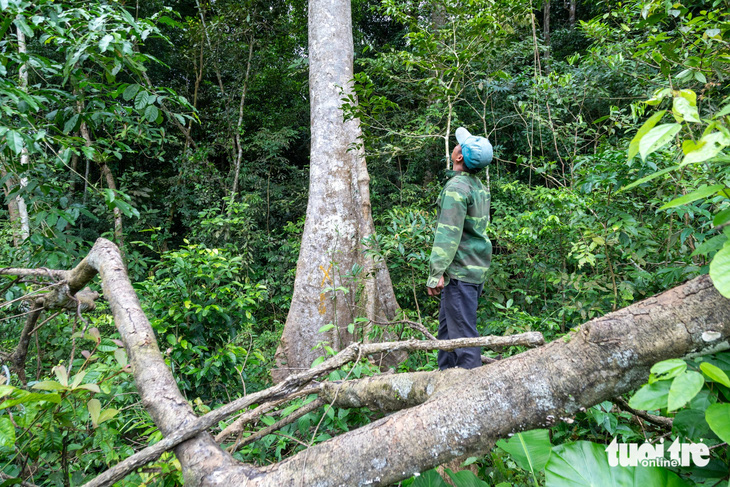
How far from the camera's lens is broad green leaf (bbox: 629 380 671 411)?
841mm

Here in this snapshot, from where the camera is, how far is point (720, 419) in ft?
2.52

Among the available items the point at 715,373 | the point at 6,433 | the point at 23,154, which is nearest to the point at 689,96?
the point at 715,373

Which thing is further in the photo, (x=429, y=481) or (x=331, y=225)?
(x=331, y=225)

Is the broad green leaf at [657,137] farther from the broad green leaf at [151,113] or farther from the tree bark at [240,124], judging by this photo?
the tree bark at [240,124]

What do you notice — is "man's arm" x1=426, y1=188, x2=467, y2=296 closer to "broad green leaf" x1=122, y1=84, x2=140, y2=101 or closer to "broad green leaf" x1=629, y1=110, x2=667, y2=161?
"broad green leaf" x1=629, y1=110, x2=667, y2=161

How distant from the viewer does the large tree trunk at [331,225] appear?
161 inches


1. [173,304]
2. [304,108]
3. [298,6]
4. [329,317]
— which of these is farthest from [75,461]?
[298,6]

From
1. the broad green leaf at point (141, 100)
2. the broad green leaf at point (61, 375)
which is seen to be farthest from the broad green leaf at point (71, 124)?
the broad green leaf at point (61, 375)

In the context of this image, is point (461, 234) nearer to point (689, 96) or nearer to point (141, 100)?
point (689, 96)

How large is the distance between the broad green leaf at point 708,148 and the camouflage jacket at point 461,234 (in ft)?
5.45

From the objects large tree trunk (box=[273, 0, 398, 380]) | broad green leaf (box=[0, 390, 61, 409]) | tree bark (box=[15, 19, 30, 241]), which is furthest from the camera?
large tree trunk (box=[273, 0, 398, 380])

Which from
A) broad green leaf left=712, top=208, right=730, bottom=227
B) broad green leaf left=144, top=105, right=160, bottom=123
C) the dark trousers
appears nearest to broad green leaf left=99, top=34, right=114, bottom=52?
broad green leaf left=144, top=105, right=160, bottom=123

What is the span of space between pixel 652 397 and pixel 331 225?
3715 mm

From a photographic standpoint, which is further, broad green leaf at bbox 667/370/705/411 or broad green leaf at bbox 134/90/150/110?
broad green leaf at bbox 134/90/150/110
